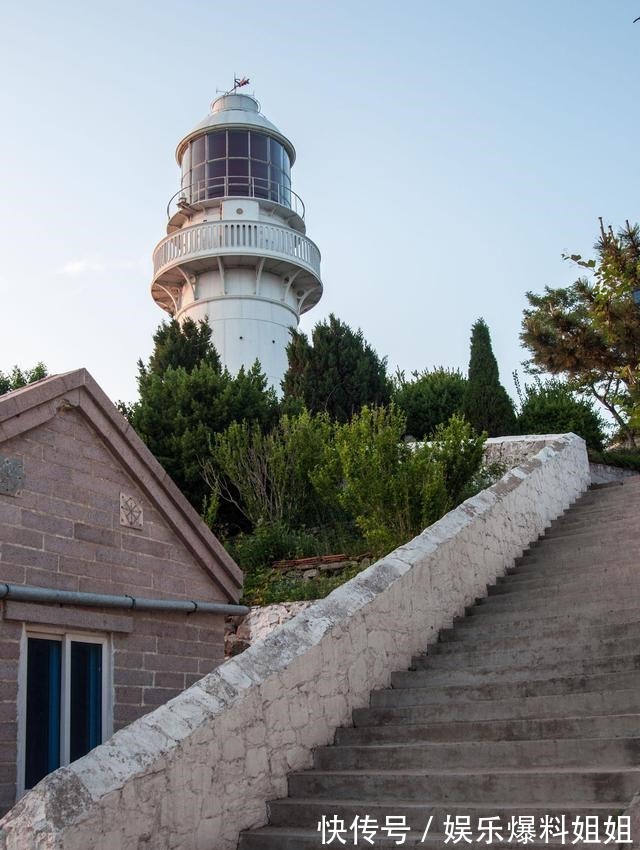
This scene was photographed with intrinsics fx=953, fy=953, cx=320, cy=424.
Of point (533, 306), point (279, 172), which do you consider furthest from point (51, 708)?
point (279, 172)

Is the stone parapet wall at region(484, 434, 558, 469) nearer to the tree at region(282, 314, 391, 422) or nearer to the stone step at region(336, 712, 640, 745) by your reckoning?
the tree at region(282, 314, 391, 422)

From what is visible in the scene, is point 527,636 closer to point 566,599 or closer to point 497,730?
point 566,599

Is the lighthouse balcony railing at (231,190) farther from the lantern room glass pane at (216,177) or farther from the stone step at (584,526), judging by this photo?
the stone step at (584,526)

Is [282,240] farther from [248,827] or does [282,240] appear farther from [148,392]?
[248,827]

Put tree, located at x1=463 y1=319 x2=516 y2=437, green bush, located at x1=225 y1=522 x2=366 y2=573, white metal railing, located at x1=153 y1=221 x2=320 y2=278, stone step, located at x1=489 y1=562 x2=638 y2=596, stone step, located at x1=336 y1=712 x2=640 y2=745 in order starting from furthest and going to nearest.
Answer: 1. white metal railing, located at x1=153 y1=221 x2=320 y2=278
2. tree, located at x1=463 y1=319 x2=516 y2=437
3. green bush, located at x1=225 y1=522 x2=366 y2=573
4. stone step, located at x1=489 y1=562 x2=638 y2=596
5. stone step, located at x1=336 y1=712 x2=640 y2=745

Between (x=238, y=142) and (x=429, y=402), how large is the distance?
10611 mm

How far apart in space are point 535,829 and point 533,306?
681 inches

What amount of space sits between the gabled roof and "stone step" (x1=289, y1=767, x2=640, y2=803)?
3.29m

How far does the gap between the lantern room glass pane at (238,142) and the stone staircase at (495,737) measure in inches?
846

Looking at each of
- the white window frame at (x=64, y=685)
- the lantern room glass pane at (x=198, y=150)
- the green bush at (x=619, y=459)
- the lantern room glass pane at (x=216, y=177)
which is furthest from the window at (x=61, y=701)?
the lantern room glass pane at (x=198, y=150)

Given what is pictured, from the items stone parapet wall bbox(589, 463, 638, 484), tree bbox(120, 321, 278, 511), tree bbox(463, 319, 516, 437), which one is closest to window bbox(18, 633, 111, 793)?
tree bbox(120, 321, 278, 511)

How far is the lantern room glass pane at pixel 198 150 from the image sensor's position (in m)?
27.1

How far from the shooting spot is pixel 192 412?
17031 mm

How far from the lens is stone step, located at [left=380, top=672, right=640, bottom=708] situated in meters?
5.47
